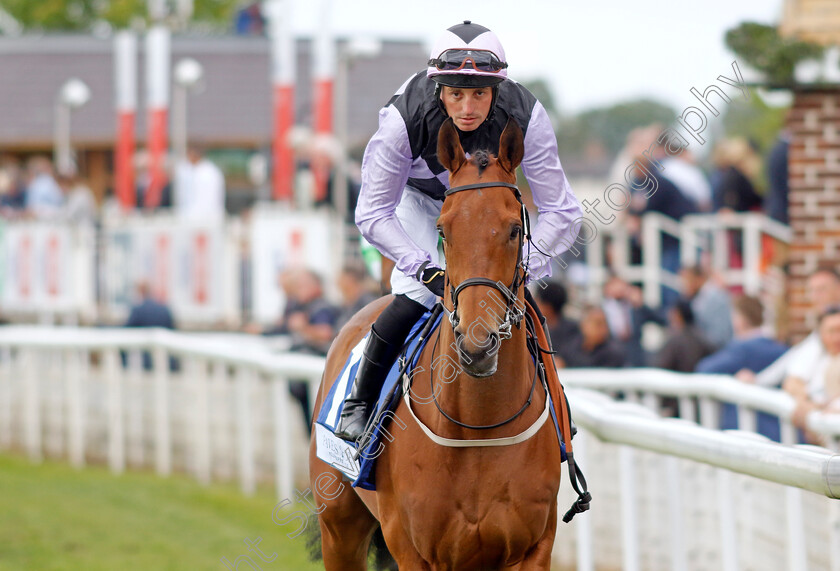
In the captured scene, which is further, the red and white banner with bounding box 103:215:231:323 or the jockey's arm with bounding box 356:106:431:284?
the red and white banner with bounding box 103:215:231:323

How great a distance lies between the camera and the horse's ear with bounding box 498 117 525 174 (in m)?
3.94

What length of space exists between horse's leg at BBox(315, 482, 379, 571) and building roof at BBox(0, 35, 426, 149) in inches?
1052

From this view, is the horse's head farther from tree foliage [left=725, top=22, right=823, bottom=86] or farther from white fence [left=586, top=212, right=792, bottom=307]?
white fence [left=586, top=212, right=792, bottom=307]

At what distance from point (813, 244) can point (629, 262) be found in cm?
324

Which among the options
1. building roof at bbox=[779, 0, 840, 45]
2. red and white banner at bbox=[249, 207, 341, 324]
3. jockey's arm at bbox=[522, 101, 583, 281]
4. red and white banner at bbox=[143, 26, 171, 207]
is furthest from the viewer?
red and white banner at bbox=[143, 26, 171, 207]

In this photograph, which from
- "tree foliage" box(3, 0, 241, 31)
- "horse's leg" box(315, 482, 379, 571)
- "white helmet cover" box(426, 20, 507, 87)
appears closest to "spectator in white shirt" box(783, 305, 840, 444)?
"horse's leg" box(315, 482, 379, 571)

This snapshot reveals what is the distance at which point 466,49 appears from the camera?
165 inches

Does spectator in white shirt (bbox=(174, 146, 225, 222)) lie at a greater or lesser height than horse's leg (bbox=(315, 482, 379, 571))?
lesser

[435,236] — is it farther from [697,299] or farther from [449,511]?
[697,299]

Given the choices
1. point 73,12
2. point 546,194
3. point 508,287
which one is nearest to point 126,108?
point 546,194

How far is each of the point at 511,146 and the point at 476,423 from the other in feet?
2.80

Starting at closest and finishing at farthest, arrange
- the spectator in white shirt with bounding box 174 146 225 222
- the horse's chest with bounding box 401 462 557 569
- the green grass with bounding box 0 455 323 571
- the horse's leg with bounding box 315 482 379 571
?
the horse's chest with bounding box 401 462 557 569, the horse's leg with bounding box 315 482 379 571, the green grass with bounding box 0 455 323 571, the spectator in white shirt with bounding box 174 146 225 222

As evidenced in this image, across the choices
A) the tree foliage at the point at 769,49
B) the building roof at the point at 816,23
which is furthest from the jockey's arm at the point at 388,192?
the building roof at the point at 816,23

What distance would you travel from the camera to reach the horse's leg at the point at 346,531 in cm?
511
